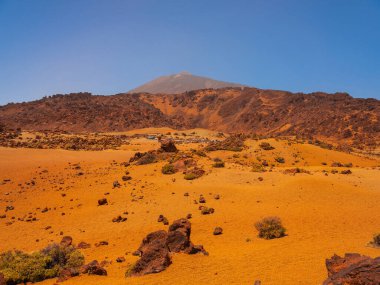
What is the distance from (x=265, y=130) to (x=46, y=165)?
2403 inches

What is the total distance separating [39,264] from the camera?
10.3 m

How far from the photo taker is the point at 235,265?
9.63 m

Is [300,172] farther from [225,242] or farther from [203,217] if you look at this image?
[225,242]

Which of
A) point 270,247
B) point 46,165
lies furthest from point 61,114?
point 270,247

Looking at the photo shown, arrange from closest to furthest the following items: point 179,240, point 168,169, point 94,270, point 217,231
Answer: point 94,270 < point 179,240 < point 217,231 < point 168,169

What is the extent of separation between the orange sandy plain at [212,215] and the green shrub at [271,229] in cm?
32

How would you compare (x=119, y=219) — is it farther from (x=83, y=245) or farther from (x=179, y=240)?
(x=179, y=240)

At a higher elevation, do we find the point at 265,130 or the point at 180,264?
the point at 265,130

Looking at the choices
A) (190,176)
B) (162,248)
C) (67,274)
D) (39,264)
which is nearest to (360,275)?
(162,248)

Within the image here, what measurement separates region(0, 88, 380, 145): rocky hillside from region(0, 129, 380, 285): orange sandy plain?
4494 centimetres

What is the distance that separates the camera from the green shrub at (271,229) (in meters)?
12.5

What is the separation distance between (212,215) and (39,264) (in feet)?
24.9

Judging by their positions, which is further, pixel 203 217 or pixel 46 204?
pixel 46 204

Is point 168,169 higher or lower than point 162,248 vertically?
higher
